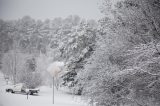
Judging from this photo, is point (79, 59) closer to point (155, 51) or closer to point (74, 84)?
point (74, 84)

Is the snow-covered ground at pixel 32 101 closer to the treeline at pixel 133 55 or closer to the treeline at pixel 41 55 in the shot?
the treeline at pixel 41 55

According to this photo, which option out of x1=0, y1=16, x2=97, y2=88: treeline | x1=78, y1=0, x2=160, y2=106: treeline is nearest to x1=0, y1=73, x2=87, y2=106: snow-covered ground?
x1=0, y1=16, x2=97, y2=88: treeline

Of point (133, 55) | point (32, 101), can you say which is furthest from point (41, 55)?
point (133, 55)

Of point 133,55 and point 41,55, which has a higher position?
point 133,55

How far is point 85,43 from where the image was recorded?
2855cm

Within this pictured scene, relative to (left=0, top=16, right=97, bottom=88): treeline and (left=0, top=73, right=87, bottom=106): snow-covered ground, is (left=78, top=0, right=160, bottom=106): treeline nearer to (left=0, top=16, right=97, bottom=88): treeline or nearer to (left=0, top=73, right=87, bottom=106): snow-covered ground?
(left=0, top=73, right=87, bottom=106): snow-covered ground

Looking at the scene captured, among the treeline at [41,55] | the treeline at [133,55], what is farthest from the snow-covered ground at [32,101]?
the treeline at [133,55]

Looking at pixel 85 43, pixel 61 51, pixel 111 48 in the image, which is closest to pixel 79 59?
pixel 85 43

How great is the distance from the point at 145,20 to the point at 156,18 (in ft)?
1.35

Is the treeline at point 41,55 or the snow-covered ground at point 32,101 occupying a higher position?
the treeline at point 41,55

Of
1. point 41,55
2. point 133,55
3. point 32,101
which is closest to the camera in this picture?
point 133,55

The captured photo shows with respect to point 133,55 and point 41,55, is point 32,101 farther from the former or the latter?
point 41,55

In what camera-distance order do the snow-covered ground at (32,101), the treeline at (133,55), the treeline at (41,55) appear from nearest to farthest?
the treeline at (133,55) → the snow-covered ground at (32,101) → the treeline at (41,55)

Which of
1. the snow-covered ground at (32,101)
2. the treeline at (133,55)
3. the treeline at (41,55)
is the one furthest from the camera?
the treeline at (41,55)
